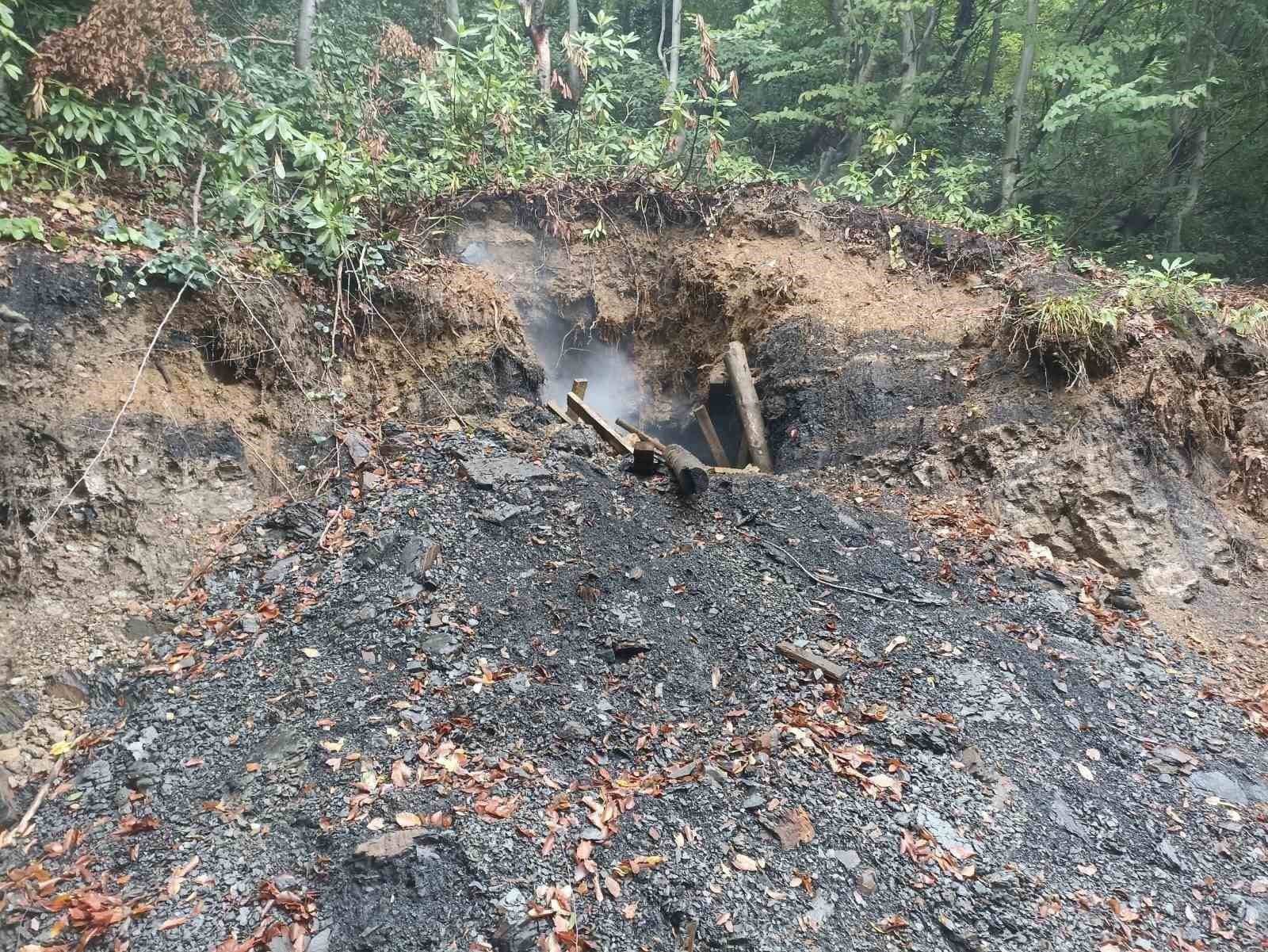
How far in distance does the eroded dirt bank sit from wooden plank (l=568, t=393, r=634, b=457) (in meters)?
0.28

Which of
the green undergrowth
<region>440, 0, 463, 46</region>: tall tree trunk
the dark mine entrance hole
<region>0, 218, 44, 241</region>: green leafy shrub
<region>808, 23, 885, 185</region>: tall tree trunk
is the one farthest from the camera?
<region>808, 23, 885, 185</region>: tall tree trunk

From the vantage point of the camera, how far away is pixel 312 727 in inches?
130

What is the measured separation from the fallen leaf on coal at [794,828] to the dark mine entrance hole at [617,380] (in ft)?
14.3

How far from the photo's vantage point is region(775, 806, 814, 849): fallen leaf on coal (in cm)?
293

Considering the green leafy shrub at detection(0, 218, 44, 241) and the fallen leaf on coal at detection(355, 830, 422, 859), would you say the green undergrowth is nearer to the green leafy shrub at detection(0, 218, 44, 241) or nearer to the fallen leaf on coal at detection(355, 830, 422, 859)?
the fallen leaf on coal at detection(355, 830, 422, 859)

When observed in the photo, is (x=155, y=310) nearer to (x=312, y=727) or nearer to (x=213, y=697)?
(x=213, y=697)

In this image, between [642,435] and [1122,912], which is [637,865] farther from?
[642,435]

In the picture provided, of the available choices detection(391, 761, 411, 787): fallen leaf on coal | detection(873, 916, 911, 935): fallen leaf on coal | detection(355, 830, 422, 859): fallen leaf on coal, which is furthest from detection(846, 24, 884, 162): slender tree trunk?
detection(355, 830, 422, 859): fallen leaf on coal

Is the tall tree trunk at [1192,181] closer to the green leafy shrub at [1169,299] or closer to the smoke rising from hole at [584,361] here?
the green leafy shrub at [1169,299]

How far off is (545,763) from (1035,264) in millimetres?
5941

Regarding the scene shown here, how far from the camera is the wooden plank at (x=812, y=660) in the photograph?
3.68 meters

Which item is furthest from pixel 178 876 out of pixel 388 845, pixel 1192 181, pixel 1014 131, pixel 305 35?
pixel 1192 181

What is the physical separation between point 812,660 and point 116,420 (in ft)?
14.2

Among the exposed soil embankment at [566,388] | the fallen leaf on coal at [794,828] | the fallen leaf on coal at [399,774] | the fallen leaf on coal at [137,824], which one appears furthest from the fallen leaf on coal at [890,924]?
the fallen leaf on coal at [137,824]
